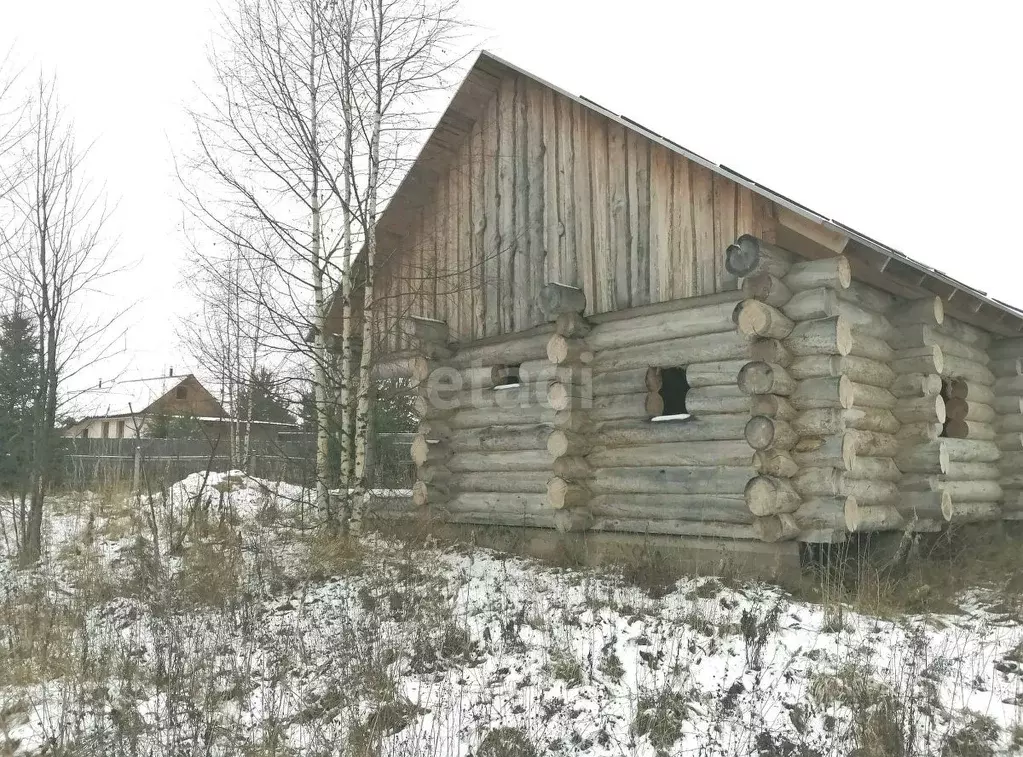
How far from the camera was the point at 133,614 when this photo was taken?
7875mm

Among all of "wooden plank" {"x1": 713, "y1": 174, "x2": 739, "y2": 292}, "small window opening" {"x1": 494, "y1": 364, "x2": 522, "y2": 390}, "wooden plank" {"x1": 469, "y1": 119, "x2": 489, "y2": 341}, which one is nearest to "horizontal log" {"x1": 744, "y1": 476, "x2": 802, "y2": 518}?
"wooden plank" {"x1": 713, "y1": 174, "x2": 739, "y2": 292}

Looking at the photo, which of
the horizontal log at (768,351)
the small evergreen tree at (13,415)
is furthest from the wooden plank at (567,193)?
the small evergreen tree at (13,415)

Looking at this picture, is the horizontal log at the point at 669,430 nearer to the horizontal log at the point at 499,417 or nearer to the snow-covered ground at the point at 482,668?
the horizontal log at the point at 499,417

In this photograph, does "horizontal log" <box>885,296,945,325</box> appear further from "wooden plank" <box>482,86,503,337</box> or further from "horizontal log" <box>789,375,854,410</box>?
"wooden plank" <box>482,86,503,337</box>

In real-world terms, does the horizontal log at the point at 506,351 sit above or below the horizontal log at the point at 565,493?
above

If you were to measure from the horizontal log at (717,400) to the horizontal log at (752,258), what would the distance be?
1.28 metres

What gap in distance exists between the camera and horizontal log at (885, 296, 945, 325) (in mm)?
9461

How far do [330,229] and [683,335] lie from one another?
5.65m

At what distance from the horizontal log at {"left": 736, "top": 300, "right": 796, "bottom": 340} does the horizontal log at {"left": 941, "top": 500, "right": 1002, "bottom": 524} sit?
141 inches

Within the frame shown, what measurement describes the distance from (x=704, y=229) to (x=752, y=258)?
1.01m

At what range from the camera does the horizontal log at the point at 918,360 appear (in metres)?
9.34

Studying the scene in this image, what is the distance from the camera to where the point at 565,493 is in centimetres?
970

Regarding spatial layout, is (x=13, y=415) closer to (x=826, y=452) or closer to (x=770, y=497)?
(x=770, y=497)

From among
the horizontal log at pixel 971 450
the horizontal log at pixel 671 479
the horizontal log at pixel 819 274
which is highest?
the horizontal log at pixel 819 274
